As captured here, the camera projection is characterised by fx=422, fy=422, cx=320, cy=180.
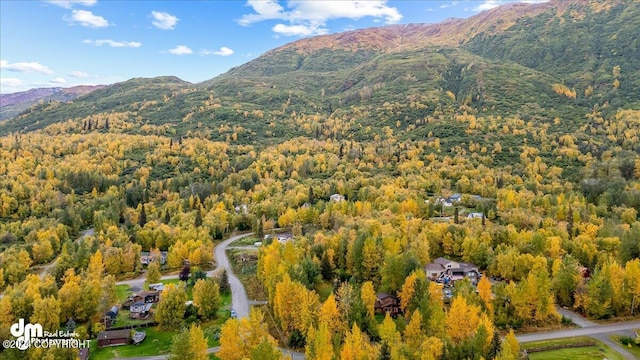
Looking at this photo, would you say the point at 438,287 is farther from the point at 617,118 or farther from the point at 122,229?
the point at 617,118

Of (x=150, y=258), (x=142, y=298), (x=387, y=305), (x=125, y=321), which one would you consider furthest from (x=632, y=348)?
(x=150, y=258)

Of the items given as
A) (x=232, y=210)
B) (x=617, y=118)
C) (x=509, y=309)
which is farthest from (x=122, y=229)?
(x=617, y=118)

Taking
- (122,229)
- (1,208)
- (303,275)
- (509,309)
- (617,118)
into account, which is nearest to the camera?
(509,309)

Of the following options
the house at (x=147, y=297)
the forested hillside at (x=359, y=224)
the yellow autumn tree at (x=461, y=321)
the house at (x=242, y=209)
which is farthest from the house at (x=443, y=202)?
the house at (x=147, y=297)

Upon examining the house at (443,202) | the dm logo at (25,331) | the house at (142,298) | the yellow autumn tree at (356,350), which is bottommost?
the house at (142,298)

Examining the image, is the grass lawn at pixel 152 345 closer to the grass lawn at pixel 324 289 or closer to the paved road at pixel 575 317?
the grass lawn at pixel 324 289
